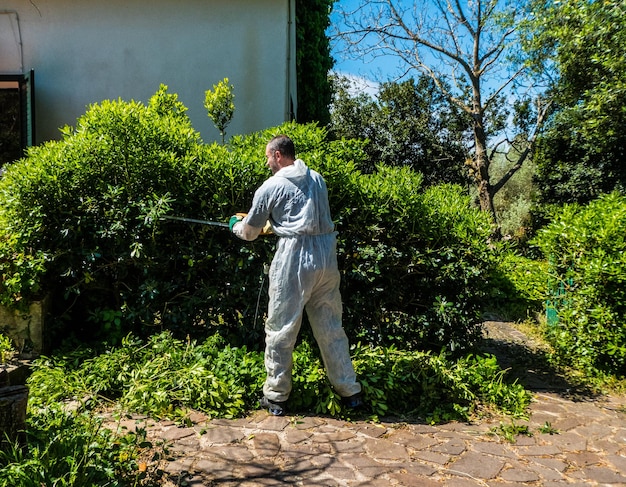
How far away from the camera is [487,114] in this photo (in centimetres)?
1936

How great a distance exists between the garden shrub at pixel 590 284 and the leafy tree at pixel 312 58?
6832mm

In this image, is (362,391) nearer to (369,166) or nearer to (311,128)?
(311,128)

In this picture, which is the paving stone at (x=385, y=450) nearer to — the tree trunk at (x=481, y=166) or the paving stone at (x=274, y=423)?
the paving stone at (x=274, y=423)

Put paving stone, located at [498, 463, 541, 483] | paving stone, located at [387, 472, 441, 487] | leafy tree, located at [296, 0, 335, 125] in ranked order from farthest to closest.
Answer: leafy tree, located at [296, 0, 335, 125]
paving stone, located at [498, 463, 541, 483]
paving stone, located at [387, 472, 441, 487]

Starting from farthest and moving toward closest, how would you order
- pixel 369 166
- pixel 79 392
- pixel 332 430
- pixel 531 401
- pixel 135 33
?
pixel 369 166 → pixel 135 33 → pixel 531 401 → pixel 79 392 → pixel 332 430

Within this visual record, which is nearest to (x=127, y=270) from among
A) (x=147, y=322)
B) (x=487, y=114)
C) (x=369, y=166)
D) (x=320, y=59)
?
(x=147, y=322)

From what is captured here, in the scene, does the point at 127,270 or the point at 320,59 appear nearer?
the point at 127,270

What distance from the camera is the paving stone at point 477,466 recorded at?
3.36 m

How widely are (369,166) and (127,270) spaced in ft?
49.1

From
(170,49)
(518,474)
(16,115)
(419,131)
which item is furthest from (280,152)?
(419,131)

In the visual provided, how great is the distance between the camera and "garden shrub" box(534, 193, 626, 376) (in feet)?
17.2

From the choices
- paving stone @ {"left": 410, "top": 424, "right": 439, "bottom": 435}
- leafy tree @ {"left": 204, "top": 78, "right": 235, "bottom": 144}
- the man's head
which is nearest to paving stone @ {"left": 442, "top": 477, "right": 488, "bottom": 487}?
paving stone @ {"left": 410, "top": 424, "right": 439, "bottom": 435}

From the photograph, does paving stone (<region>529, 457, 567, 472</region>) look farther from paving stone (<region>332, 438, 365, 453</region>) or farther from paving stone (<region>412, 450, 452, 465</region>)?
paving stone (<region>332, 438, 365, 453</region>)

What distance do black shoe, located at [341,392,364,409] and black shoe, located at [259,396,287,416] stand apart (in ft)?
1.54
